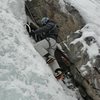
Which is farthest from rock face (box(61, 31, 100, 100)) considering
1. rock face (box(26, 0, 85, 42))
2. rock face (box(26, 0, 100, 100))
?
rock face (box(26, 0, 85, 42))

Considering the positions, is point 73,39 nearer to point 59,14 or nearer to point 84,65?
point 84,65

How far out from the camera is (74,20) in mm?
7980

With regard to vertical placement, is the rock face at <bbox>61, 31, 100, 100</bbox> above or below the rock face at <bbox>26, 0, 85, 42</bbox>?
below

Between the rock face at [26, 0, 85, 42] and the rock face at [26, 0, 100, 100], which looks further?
the rock face at [26, 0, 85, 42]

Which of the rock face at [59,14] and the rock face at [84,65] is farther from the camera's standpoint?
the rock face at [59,14]

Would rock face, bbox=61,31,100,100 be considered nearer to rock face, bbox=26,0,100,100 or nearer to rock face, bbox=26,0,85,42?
rock face, bbox=26,0,100,100

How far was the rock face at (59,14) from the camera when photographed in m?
7.98

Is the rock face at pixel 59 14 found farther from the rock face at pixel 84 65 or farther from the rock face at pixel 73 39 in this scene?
the rock face at pixel 84 65

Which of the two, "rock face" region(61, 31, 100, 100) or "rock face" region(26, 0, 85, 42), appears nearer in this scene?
"rock face" region(61, 31, 100, 100)

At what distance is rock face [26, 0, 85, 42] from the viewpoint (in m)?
7.98

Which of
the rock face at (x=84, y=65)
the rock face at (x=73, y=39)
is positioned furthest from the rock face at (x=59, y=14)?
the rock face at (x=84, y=65)

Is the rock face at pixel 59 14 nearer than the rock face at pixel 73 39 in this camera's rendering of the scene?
No

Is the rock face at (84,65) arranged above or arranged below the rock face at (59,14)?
below

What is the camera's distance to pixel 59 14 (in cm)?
831
